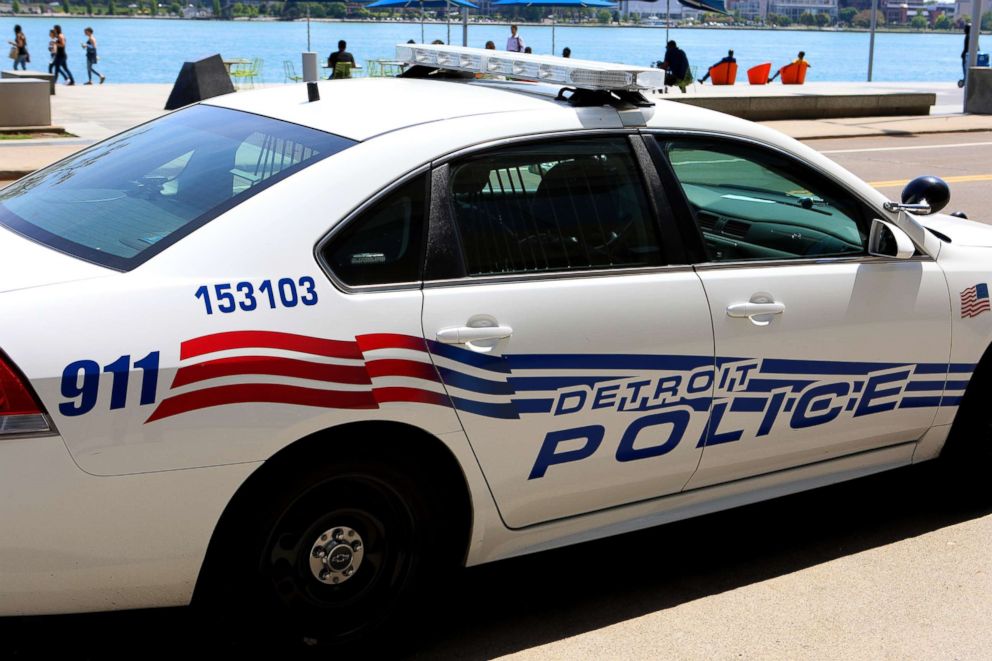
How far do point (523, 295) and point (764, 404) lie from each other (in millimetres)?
995

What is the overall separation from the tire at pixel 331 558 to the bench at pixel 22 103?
16.7 meters

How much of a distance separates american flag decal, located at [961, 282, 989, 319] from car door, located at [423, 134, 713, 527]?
122 centimetres

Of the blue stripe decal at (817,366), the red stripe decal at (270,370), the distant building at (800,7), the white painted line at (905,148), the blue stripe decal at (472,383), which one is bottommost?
the white painted line at (905,148)

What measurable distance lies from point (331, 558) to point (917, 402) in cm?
230

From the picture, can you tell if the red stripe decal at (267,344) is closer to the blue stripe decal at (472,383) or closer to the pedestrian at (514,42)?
the blue stripe decal at (472,383)

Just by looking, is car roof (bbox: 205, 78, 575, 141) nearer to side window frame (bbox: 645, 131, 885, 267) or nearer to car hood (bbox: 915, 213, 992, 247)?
side window frame (bbox: 645, 131, 885, 267)

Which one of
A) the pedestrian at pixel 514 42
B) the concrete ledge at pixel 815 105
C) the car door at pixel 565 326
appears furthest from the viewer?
the pedestrian at pixel 514 42

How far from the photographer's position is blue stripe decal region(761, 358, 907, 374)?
13.1ft

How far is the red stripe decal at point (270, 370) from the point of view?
300 centimetres

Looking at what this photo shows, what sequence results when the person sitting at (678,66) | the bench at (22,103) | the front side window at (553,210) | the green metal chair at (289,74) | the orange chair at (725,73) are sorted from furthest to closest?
the orange chair at (725,73), the green metal chair at (289,74), the person sitting at (678,66), the bench at (22,103), the front side window at (553,210)

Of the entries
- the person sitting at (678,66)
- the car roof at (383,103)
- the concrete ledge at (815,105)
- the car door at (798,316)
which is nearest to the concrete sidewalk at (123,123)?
the concrete ledge at (815,105)

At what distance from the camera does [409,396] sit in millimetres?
3293

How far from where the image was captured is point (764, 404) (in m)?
4.03

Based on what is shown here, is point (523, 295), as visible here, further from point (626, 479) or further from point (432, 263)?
point (626, 479)
